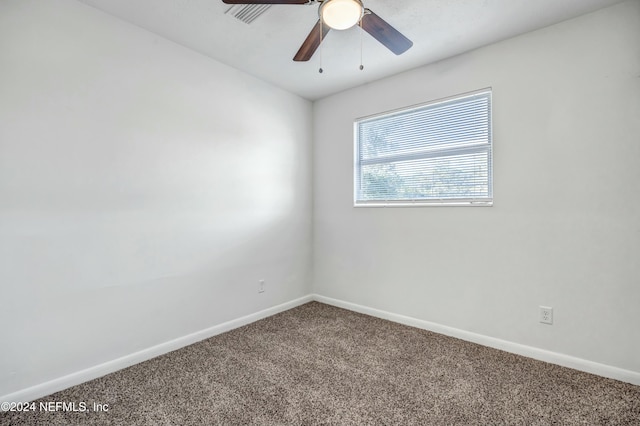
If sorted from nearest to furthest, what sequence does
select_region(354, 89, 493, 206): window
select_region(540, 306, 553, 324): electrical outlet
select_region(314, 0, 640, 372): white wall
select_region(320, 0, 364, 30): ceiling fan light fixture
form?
select_region(320, 0, 364, 30): ceiling fan light fixture < select_region(314, 0, 640, 372): white wall < select_region(540, 306, 553, 324): electrical outlet < select_region(354, 89, 493, 206): window

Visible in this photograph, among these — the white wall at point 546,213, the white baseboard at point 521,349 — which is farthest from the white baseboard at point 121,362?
the white wall at point 546,213

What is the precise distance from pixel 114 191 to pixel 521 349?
3202 mm

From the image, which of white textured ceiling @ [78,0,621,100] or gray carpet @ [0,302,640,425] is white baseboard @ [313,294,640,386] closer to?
gray carpet @ [0,302,640,425]

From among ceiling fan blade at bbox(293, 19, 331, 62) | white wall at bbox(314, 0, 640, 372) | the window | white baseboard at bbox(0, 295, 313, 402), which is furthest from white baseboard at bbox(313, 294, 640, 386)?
ceiling fan blade at bbox(293, 19, 331, 62)

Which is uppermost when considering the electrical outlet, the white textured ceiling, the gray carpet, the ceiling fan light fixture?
the white textured ceiling

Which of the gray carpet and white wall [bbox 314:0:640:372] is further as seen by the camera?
white wall [bbox 314:0:640:372]

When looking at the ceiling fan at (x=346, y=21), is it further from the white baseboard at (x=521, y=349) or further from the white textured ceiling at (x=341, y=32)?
the white baseboard at (x=521, y=349)

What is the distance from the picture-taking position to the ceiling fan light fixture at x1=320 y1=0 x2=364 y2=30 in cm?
146

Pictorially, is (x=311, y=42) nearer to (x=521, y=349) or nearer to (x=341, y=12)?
(x=341, y=12)

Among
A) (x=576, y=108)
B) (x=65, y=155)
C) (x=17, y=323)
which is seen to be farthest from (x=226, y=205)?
(x=576, y=108)

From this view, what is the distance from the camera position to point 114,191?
2.10 m

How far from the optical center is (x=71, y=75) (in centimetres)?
193

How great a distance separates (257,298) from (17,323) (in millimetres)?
1752

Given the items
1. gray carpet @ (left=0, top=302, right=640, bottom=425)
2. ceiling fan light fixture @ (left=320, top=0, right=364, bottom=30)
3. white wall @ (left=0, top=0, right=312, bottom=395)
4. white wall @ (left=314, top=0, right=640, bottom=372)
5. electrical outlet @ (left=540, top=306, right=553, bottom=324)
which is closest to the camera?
ceiling fan light fixture @ (left=320, top=0, right=364, bottom=30)
